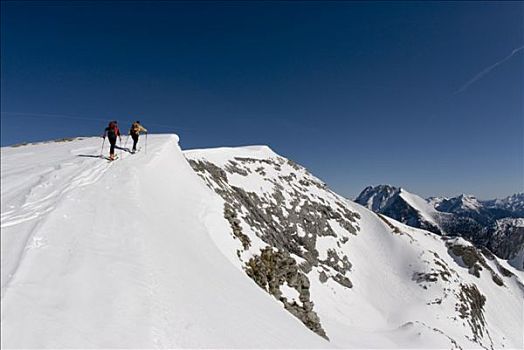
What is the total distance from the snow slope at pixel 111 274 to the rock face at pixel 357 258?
2029 centimetres

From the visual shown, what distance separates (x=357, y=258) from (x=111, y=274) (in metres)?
57.1

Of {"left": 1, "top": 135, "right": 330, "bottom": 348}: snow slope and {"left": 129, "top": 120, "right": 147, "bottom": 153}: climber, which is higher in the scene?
{"left": 129, "top": 120, "right": 147, "bottom": 153}: climber

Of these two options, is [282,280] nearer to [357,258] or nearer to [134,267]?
[134,267]

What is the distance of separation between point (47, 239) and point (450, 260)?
80.1 m

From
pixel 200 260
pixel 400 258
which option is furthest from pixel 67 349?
pixel 400 258

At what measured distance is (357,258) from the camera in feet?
189

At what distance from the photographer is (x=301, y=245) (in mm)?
51156

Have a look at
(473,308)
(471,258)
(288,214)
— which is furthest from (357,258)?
(471,258)

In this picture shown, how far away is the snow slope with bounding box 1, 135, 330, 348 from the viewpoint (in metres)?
5.64

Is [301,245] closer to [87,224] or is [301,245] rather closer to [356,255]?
[356,255]

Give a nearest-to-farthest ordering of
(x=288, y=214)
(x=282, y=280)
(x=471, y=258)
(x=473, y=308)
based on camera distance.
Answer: (x=282, y=280), (x=473, y=308), (x=288, y=214), (x=471, y=258)

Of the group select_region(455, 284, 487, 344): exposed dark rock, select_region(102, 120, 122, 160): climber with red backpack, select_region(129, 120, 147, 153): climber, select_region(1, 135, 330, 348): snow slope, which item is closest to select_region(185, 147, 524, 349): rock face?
select_region(455, 284, 487, 344): exposed dark rock

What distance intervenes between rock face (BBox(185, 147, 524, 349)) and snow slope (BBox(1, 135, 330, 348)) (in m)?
20.3

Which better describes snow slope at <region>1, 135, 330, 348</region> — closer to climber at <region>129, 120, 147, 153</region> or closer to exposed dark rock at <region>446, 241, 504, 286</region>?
climber at <region>129, 120, 147, 153</region>
